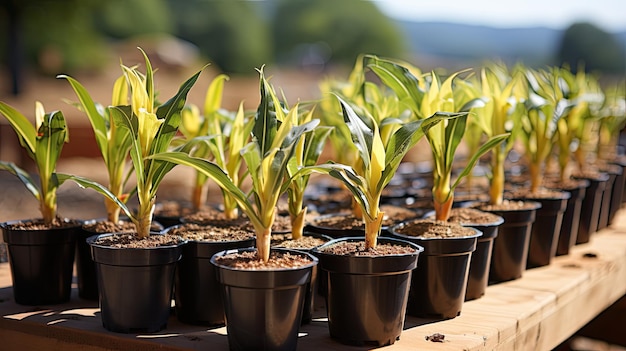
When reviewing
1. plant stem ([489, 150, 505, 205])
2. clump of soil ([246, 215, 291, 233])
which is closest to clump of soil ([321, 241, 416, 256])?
clump of soil ([246, 215, 291, 233])

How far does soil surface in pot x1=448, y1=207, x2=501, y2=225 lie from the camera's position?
6.97 feet

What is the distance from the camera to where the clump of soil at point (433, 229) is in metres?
1.88

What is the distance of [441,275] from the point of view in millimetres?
1817

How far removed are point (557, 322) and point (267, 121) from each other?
112 cm

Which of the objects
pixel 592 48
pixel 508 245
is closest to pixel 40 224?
pixel 508 245

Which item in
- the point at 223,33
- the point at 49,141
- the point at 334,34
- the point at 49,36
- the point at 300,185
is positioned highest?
the point at 334,34

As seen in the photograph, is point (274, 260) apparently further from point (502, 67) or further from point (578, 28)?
point (578, 28)

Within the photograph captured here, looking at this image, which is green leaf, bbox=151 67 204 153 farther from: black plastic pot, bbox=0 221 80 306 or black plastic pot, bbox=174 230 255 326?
black plastic pot, bbox=0 221 80 306

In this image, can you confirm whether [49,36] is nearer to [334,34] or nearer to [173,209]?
[173,209]

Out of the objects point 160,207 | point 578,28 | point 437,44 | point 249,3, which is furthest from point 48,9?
point 437,44

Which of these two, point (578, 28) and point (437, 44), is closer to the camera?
point (578, 28)

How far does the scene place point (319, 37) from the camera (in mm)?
62625

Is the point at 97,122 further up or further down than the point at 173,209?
further up

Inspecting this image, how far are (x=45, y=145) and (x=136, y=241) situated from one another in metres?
0.46
